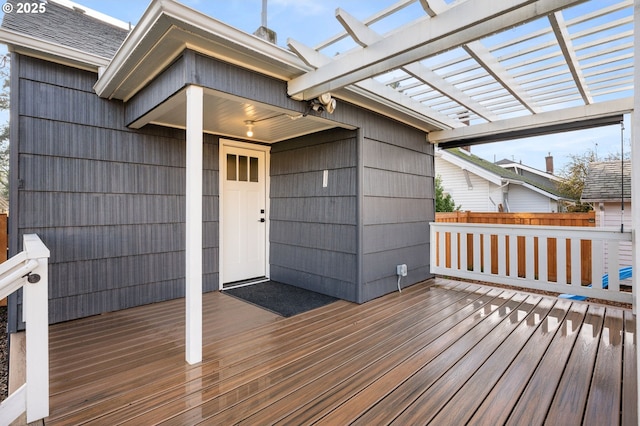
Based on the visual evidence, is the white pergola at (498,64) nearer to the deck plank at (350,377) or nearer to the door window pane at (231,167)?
the deck plank at (350,377)

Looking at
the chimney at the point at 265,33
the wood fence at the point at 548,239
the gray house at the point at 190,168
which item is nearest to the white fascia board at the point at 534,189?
the wood fence at the point at 548,239

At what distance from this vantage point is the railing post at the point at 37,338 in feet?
5.33

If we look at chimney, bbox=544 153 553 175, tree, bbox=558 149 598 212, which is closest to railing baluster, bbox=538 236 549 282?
tree, bbox=558 149 598 212

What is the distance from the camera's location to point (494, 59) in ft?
8.84

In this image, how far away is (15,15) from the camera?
10.1 ft

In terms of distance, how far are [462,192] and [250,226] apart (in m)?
7.75

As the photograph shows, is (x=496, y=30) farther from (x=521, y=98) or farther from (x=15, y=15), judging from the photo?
(x=15, y=15)

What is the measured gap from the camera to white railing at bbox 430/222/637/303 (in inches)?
141

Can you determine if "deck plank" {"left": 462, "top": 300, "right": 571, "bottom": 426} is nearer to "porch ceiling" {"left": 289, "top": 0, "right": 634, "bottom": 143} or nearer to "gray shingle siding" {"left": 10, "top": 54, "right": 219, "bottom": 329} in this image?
"porch ceiling" {"left": 289, "top": 0, "right": 634, "bottom": 143}

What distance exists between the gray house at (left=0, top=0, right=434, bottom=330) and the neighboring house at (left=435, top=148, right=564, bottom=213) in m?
5.05

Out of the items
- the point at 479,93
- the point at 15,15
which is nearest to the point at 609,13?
the point at 479,93

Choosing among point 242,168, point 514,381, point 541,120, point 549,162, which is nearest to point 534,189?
point 549,162

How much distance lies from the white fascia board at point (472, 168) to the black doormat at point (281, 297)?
7.08 meters

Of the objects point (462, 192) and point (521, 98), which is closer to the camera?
point (521, 98)
